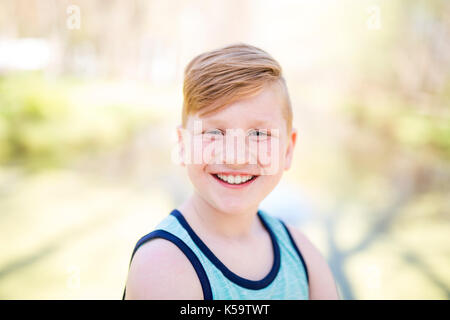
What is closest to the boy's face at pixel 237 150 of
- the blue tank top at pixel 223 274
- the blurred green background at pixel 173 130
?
the blue tank top at pixel 223 274

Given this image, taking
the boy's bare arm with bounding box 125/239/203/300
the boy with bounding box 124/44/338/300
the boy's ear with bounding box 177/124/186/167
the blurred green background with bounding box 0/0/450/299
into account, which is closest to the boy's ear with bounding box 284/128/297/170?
the boy with bounding box 124/44/338/300

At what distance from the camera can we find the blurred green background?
9.42 feet

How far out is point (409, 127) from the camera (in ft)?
17.8

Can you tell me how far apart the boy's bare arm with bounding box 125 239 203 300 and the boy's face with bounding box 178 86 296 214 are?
0.53ft

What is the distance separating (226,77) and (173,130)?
188cm

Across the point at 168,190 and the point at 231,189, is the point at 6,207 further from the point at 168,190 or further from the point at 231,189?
the point at 231,189

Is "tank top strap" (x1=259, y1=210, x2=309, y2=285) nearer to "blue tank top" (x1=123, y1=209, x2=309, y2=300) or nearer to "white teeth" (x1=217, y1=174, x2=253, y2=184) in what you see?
"blue tank top" (x1=123, y1=209, x2=309, y2=300)

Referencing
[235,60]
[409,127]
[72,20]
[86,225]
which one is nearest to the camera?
[235,60]

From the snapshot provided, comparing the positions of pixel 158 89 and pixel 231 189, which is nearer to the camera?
pixel 231 189

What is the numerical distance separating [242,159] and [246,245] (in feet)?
0.81

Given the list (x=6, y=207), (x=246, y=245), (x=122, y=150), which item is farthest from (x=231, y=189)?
(x=122, y=150)

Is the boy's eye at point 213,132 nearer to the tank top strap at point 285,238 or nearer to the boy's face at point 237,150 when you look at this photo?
the boy's face at point 237,150

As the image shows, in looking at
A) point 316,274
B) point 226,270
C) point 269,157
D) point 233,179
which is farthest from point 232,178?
point 316,274

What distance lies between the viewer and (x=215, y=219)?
100 centimetres
